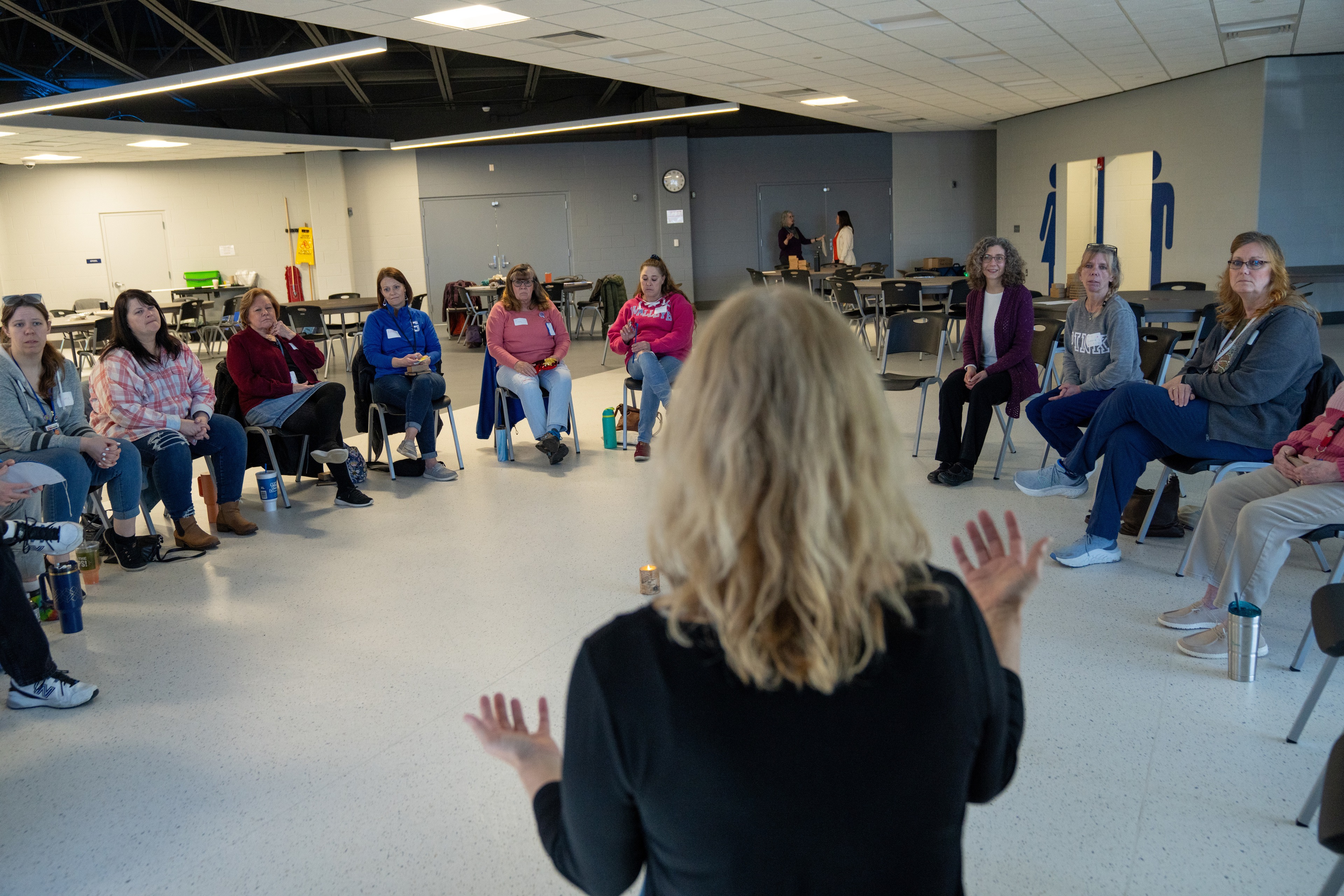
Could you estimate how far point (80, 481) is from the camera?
3.91 meters

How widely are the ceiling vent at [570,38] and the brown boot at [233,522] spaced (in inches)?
155

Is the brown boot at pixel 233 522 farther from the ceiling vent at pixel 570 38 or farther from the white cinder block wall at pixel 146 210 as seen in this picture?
the white cinder block wall at pixel 146 210

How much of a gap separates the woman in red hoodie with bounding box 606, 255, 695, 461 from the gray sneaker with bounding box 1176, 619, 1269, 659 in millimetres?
3434

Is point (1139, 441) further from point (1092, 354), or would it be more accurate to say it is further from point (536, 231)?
point (536, 231)

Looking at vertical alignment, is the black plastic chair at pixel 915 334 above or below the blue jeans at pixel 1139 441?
above

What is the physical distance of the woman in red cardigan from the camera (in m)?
5.00

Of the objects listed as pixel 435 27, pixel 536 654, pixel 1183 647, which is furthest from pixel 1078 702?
pixel 435 27

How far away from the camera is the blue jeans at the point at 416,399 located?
5.53 m

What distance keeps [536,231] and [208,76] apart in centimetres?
774

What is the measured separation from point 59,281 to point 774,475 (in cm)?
1691

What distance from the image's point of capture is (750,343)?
2.82 feet

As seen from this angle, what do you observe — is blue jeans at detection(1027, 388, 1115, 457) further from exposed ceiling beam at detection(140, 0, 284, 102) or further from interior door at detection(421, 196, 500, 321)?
interior door at detection(421, 196, 500, 321)

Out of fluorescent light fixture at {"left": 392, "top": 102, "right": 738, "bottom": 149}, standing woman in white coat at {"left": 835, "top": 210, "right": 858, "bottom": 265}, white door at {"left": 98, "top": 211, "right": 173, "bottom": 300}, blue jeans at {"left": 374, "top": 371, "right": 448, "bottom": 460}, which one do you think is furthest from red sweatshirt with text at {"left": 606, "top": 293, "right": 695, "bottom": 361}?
white door at {"left": 98, "top": 211, "right": 173, "bottom": 300}

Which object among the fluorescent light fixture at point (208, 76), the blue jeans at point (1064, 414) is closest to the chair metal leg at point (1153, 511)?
the blue jeans at point (1064, 414)
